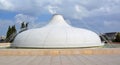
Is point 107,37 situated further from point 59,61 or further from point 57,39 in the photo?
point 59,61

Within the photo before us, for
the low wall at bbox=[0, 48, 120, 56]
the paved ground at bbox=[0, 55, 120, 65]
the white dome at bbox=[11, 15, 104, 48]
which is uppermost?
the white dome at bbox=[11, 15, 104, 48]

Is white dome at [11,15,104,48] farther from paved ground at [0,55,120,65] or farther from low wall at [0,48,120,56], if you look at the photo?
paved ground at [0,55,120,65]

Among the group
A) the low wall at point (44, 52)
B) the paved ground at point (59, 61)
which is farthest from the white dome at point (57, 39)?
the paved ground at point (59, 61)

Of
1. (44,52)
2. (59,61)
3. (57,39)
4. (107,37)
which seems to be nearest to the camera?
(59,61)

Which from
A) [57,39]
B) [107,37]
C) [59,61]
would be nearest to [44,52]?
[59,61]

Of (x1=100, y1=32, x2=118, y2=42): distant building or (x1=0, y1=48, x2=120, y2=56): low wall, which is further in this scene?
(x1=100, y1=32, x2=118, y2=42): distant building

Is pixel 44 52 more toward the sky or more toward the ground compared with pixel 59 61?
more toward the sky

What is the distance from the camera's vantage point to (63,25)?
2661 centimetres

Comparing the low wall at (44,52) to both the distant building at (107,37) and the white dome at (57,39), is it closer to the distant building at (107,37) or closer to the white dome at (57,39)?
the white dome at (57,39)

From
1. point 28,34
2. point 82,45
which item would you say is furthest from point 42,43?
point 82,45

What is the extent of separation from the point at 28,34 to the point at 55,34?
3.16 metres

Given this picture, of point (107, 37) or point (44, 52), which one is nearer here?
point (44, 52)

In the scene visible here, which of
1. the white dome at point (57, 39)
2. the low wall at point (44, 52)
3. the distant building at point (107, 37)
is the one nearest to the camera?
the low wall at point (44, 52)

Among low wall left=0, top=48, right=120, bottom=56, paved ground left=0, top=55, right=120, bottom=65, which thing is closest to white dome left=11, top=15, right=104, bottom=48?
low wall left=0, top=48, right=120, bottom=56
